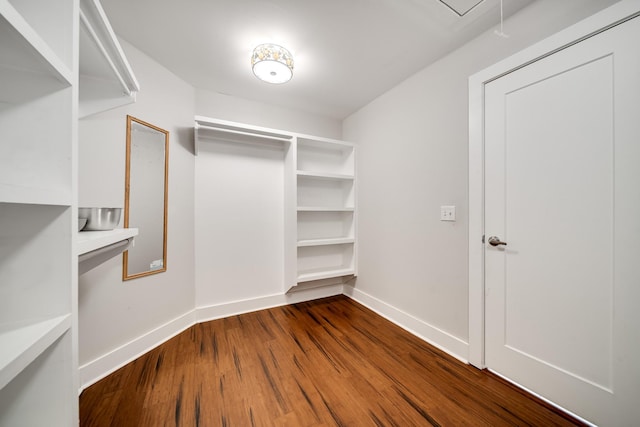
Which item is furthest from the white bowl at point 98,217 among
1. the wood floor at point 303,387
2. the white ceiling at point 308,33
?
the white ceiling at point 308,33

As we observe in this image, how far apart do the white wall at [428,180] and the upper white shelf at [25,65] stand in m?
2.07

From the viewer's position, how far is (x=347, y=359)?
5.40ft

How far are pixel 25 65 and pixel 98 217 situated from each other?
2.35ft

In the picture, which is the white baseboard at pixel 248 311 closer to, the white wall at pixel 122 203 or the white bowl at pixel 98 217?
the white wall at pixel 122 203

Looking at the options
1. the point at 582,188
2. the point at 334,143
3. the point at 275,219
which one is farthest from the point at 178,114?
the point at 582,188

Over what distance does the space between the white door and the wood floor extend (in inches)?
10.8

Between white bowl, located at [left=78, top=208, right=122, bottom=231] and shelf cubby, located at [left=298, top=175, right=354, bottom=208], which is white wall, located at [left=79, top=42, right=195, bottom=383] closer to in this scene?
white bowl, located at [left=78, top=208, right=122, bottom=231]

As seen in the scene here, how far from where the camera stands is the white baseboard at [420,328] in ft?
5.47

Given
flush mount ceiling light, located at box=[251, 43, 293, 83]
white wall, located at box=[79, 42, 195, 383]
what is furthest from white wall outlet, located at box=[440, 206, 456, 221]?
white wall, located at box=[79, 42, 195, 383]

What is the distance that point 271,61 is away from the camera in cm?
161

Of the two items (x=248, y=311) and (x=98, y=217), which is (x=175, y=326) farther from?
(x=98, y=217)

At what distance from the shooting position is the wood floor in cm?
118

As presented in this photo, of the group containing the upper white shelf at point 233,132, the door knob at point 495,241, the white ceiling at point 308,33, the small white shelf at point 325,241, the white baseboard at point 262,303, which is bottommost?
the white baseboard at point 262,303

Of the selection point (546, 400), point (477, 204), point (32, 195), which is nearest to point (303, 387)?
point (546, 400)
